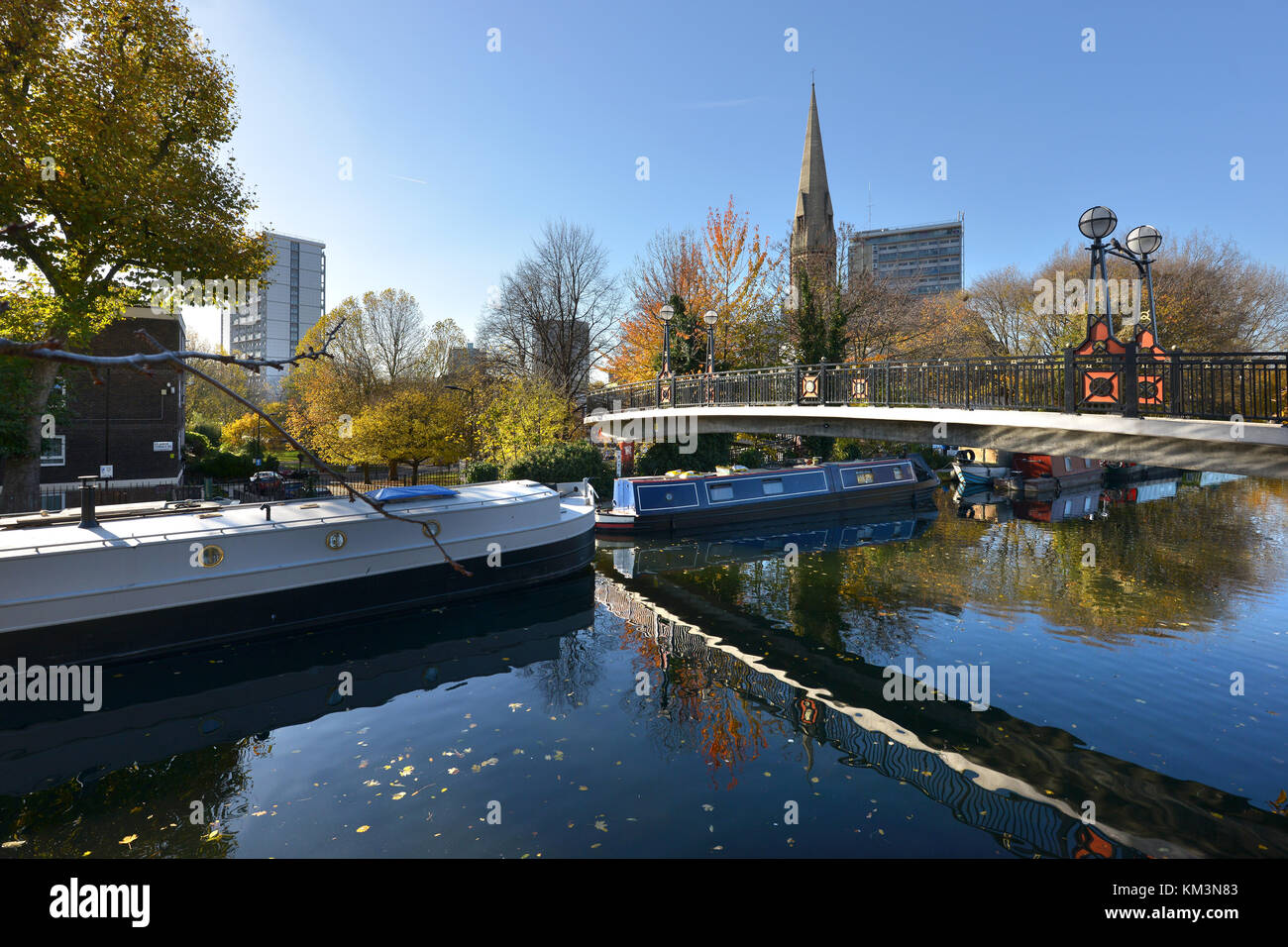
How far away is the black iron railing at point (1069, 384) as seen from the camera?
8.16 meters

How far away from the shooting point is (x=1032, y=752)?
23.0 ft

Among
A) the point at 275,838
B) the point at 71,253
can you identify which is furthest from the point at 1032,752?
the point at 71,253

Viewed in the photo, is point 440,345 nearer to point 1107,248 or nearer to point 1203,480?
point 1107,248

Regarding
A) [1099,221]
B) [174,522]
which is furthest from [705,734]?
[1099,221]

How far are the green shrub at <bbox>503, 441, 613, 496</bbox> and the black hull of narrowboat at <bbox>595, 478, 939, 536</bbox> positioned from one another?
3743 mm

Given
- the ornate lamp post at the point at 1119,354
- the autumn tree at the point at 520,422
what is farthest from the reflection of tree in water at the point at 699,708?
the autumn tree at the point at 520,422

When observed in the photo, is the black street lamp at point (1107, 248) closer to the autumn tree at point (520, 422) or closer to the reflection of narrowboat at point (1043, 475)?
the autumn tree at point (520, 422)

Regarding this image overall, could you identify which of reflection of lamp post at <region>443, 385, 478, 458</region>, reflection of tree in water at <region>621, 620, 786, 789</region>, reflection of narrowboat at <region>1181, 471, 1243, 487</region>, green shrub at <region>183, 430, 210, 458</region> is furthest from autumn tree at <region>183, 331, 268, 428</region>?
reflection of narrowboat at <region>1181, 471, 1243, 487</region>

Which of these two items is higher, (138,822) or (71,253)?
(71,253)

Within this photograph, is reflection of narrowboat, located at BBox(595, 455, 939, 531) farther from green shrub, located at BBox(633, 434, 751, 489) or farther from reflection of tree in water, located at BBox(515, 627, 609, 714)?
reflection of tree in water, located at BBox(515, 627, 609, 714)
